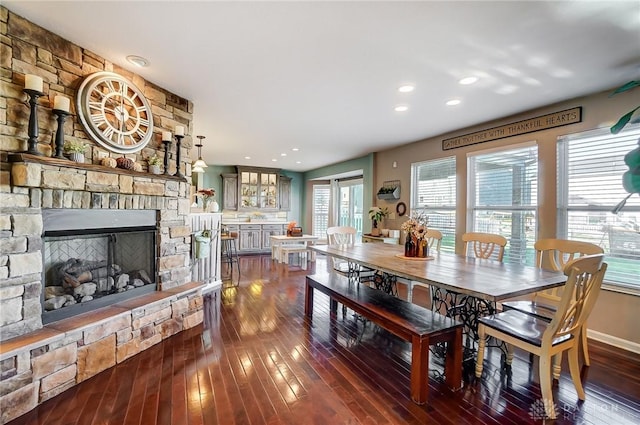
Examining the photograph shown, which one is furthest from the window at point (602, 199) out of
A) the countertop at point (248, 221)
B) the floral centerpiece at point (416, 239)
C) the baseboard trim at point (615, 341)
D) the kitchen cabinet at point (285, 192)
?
the kitchen cabinet at point (285, 192)

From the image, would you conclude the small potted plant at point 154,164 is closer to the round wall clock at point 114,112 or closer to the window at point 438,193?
the round wall clock at point 114,112

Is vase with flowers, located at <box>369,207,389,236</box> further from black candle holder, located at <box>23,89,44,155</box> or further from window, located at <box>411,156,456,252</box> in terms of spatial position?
black candle holder, located at <box>23,89,44,155</box>

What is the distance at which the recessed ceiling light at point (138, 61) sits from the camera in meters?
2.47

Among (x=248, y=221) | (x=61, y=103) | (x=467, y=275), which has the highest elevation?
(x=61, y=103)

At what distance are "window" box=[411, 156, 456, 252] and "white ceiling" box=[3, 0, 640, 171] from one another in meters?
1.17

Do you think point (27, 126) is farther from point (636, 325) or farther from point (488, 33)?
point (636, 325)

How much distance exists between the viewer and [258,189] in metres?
8.67

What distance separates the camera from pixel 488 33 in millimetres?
2039

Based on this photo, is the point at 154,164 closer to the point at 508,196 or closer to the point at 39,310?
the point at 39,310

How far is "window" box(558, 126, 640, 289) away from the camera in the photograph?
2.81 m

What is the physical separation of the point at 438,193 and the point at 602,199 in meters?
2.12

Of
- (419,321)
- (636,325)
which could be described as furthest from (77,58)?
(636,325)

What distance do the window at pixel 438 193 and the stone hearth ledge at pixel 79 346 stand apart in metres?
3.98

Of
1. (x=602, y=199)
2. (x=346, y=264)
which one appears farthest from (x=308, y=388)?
(x=602, y=199)
